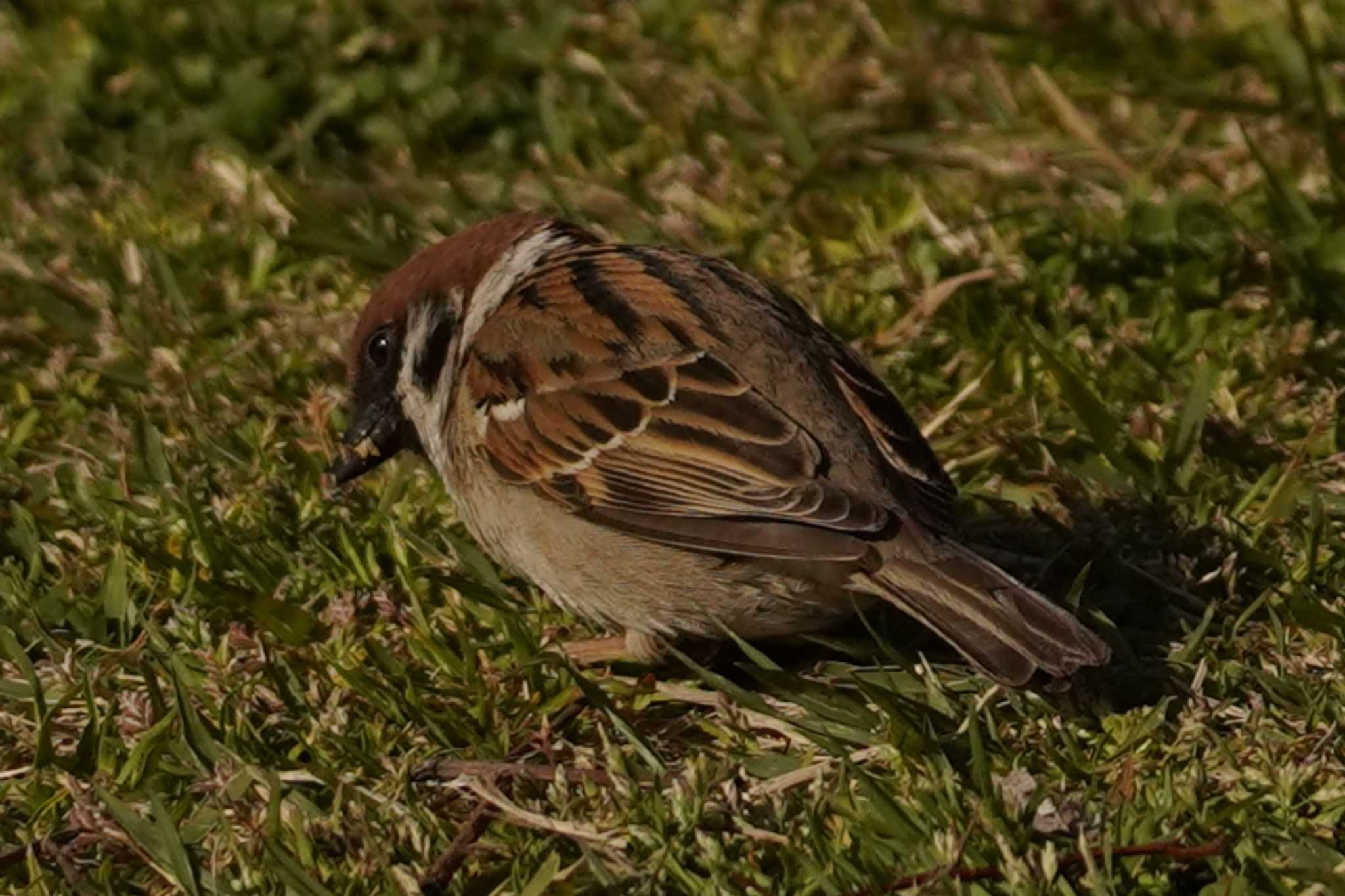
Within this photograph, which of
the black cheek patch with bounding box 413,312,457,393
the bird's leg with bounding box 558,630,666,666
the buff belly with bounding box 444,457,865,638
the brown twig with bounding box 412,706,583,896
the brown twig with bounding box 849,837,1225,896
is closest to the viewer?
the brown twig with bounding box 849,837,1225,896

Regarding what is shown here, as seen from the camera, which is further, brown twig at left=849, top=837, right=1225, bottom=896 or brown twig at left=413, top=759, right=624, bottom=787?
brown twig at left=413, top=759, right=624, bottom=787

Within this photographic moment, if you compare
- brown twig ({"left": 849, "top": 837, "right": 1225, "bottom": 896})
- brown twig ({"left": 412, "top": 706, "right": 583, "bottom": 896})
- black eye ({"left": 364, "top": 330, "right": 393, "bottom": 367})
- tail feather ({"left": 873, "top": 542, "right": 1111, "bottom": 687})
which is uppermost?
tail feather ({"left": 873, "top": 542, "right": 1111, "bottom": 687})

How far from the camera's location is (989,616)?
4016mm

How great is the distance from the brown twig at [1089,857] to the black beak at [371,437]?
1.70m

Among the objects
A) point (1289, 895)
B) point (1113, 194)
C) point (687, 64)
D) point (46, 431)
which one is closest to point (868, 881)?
point (1289, 895)

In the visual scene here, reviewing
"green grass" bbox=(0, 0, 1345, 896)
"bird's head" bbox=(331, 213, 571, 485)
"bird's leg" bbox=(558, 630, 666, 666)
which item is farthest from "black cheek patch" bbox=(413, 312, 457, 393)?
"bird's leg" bbox=(558, 630, 666, 666)

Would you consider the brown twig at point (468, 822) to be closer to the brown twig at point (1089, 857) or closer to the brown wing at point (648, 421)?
the brown wing at point (648, 421)

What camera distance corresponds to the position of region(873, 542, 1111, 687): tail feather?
12.9 ft

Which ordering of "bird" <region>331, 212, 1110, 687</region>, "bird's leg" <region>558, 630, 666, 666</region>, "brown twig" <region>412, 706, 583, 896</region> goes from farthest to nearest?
"bird's leg" <region>558, 630, 666, 666</region>
"bird" <region>331, 212, 1110, 687</region>
"brown twig" <region>412, 706, 583, 896</region>

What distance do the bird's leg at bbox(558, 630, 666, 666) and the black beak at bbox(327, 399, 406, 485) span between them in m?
0.64

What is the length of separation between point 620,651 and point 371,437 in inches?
29.9

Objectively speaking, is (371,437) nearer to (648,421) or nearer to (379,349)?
(379,349)

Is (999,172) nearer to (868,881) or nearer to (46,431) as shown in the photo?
(46,431)

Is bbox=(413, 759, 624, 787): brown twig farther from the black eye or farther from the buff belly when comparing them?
the black eye
